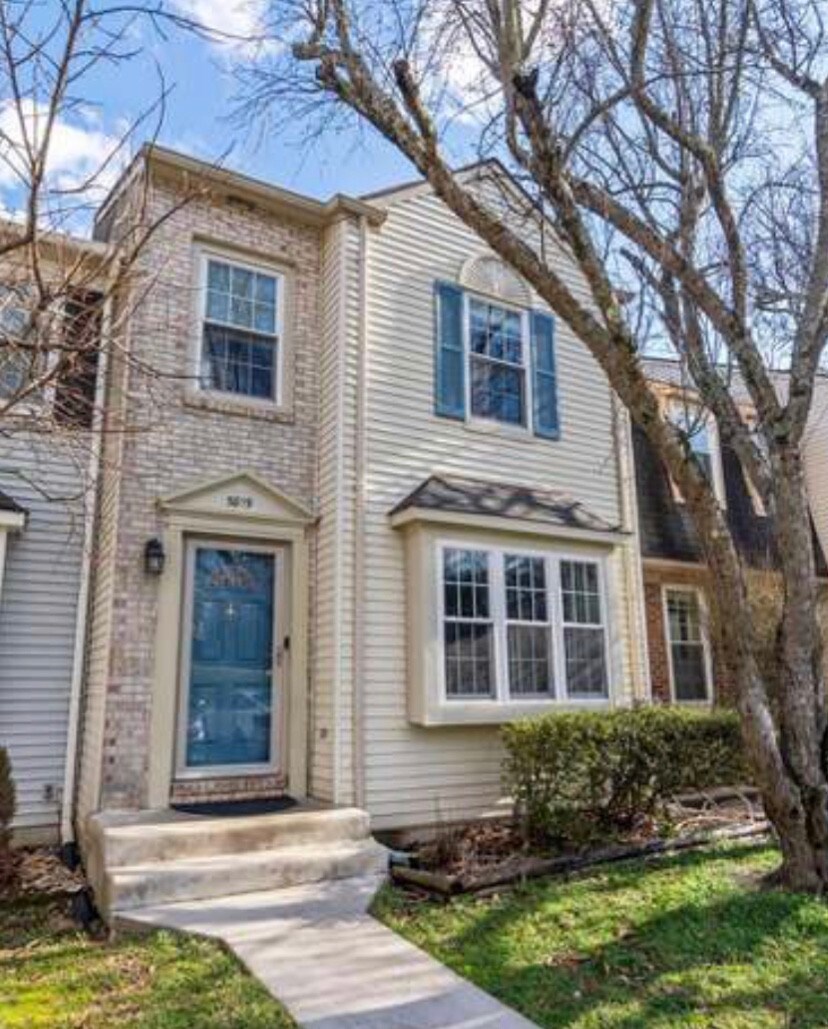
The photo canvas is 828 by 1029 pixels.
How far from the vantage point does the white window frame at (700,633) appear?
11.0 m

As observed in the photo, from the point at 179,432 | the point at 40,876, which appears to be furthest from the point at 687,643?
the point at 40,876

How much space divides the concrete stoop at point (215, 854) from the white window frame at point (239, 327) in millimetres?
3827

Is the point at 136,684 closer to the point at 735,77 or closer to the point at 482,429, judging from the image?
the point at 482,429

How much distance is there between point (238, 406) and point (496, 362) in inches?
121

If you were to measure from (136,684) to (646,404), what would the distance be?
4.67 metres

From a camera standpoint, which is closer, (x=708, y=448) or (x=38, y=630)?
(x=38, y=630)

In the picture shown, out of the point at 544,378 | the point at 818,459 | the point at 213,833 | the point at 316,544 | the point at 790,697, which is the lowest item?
the point at 213,833

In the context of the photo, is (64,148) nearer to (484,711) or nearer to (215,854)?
(215,854)

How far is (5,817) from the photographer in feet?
17.9

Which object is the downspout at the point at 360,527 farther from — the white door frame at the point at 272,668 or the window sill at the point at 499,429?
the window sill at the point at 499,429

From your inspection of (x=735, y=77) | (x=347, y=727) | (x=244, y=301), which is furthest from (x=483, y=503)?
(x=735, y=77)

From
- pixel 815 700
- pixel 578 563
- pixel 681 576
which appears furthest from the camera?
pixel 681 576

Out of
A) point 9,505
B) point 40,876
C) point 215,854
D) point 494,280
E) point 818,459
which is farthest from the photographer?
point 818,459

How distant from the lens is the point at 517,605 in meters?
7.89
